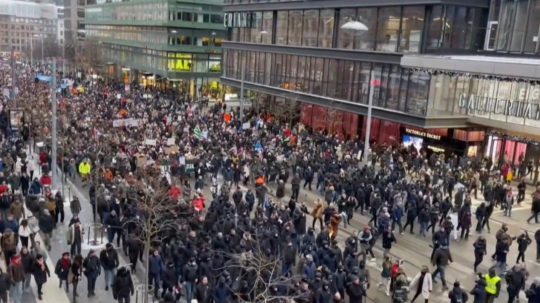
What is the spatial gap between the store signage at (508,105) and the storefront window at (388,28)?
635 centimetres

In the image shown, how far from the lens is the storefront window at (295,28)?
51.0 m

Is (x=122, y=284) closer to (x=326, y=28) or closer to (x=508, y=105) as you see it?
(x=508, y=105)

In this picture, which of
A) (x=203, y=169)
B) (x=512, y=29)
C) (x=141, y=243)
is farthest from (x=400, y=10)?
(x=141, y=243)

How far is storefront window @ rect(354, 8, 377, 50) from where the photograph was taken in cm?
4222

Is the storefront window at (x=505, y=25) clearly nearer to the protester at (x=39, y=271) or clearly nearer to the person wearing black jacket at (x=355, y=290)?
the person wearing black jacket at (x=355, y=290)

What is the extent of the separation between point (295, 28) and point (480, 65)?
22.4m

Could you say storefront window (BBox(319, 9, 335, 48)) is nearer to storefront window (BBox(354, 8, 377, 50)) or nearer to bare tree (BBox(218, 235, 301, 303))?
storefront window (BBox(354, 8, 377, 50))

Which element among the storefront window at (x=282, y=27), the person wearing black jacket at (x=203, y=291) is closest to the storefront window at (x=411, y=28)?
the storefront window at (x=282, y=27)

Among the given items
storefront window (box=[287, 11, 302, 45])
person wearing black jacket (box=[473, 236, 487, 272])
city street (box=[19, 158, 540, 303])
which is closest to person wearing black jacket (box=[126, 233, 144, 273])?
city street (box=[19, 158, 540, 303])

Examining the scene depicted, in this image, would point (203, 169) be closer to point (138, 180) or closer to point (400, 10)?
point (138, 180)

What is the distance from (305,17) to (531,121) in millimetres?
22809

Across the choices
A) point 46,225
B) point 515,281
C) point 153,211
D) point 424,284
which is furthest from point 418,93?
point 46,225

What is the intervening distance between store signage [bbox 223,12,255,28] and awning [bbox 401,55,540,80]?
990 inches

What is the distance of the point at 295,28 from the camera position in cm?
5169
